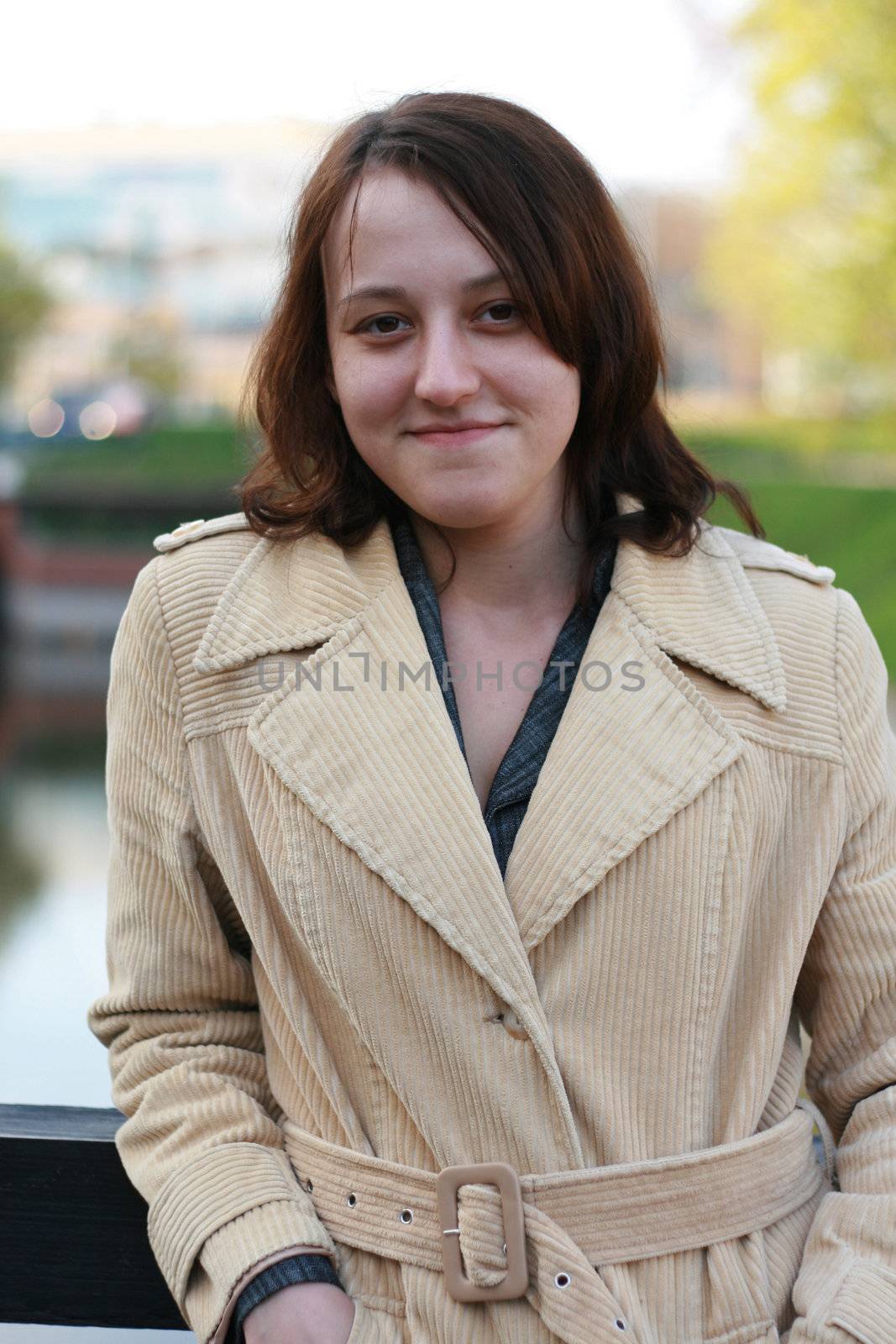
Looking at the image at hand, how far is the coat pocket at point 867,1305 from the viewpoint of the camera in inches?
52.7

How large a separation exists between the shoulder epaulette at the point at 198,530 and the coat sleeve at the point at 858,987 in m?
0.61

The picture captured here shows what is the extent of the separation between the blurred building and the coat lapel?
2446 centimetres

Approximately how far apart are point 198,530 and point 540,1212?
73 centimetres

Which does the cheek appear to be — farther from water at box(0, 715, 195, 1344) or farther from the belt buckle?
water at box(0, 715, 195, 1344)

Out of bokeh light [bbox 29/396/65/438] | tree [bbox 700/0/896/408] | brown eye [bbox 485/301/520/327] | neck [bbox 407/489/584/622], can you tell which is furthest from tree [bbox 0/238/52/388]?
brown eye [bbox 485/301/520/327]

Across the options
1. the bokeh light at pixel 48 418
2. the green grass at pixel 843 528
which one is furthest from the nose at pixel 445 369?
the bokeh light at pixel 48 418

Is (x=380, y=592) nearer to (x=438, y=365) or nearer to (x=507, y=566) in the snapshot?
(x=507, y=566)

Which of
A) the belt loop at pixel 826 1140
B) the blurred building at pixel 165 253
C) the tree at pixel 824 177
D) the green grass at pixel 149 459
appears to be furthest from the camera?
the blurred building at pixel 165 253

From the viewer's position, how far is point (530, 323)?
144 cm

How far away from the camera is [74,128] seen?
42.0 meters

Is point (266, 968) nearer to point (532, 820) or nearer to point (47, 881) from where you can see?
point (532, 820)

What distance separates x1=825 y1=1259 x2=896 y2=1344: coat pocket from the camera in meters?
1.34

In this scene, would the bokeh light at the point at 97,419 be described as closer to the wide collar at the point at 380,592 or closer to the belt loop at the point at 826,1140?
the wide collar at the point at 380,592

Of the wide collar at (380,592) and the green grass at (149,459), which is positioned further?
the green grass at (149,459)
